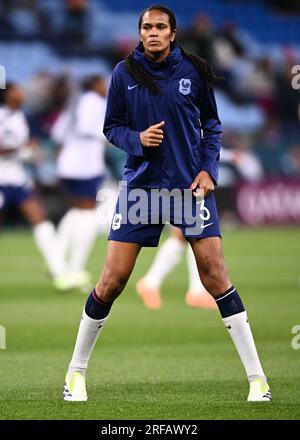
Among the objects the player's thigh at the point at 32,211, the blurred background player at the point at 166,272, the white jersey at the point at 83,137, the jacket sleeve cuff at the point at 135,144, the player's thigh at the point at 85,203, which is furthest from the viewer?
the white jersey at the point at 83,137

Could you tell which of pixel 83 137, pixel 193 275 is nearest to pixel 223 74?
pixel 83 137

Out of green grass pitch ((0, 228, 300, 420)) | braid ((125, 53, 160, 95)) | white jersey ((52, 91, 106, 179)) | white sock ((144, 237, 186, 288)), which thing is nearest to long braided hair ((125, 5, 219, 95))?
braid ((125, 53, 160, 95))

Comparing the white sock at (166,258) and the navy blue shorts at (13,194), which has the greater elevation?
the navy blue shorts at (13,194)

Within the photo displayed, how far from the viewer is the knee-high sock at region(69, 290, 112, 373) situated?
6.87 meters

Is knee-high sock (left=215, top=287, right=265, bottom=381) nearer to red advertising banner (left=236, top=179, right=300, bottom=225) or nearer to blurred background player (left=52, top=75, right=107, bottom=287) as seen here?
blurred background player (left=52, top=75, right=107, bottom=287)

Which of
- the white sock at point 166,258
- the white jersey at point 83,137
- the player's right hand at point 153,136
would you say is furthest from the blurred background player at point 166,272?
the player's right hand at point 153,136

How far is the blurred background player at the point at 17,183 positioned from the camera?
14.1 metres

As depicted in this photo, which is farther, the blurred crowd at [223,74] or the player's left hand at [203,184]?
the blurred crowd at [223,74]

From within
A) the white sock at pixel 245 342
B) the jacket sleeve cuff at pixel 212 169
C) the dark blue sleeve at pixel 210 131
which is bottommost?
the white sock at pixel 245 342

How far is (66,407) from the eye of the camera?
21.6 ft

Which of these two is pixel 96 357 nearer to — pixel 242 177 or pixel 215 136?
pixel 215 136

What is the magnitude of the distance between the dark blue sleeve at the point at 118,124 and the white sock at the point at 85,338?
108 cm

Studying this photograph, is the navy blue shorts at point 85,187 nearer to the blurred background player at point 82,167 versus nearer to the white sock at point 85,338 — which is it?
the blurred background player at point 82,167

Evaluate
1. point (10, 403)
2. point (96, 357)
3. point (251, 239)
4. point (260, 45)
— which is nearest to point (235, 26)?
point (260, 45)
